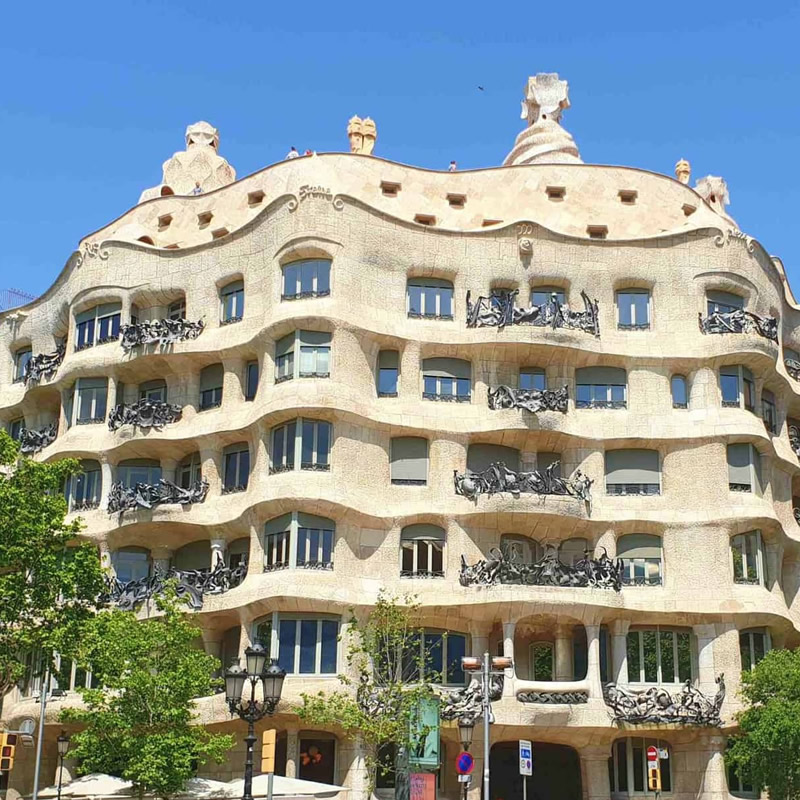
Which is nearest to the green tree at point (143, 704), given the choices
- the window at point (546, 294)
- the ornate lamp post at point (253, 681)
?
the ornate lamp post at point (253, 681)

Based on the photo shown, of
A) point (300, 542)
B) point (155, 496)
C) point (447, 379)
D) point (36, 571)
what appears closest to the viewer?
point (36, 571)

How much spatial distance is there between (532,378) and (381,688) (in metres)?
13.0

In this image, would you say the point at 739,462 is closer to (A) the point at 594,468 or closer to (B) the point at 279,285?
(A) the point at 594,468

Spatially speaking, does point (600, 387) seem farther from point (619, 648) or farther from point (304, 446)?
point (304, 446)

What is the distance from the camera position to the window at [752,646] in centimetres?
4834

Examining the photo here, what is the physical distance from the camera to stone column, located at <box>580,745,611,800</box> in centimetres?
4612

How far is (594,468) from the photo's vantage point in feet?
163

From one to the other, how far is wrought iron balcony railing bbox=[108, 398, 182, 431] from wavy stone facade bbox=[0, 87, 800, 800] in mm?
365

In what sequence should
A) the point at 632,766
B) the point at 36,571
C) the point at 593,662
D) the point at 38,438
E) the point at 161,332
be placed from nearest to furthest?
the point at 36,571 → the point at 593,662 → the point at 632,766 → the point at 161,332 → the point at 38,438

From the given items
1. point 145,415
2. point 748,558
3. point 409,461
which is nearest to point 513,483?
point 409,461

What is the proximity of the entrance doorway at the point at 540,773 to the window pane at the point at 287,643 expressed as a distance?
8.74 m

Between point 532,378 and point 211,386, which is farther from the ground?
point 532,378

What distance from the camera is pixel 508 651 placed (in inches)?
1772

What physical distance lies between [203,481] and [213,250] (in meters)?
8.74
